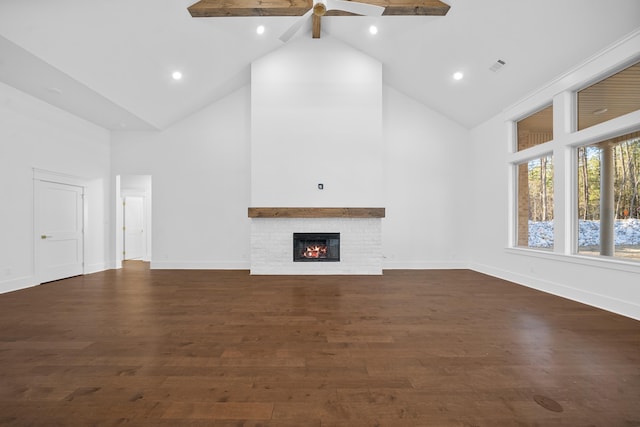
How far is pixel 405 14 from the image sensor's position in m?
4.46

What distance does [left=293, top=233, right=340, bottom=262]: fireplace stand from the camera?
5.79 m

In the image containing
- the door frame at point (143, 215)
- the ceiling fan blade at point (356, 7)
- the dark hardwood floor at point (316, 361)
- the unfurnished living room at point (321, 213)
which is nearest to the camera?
the dark hardwood floor at point (316, 361)

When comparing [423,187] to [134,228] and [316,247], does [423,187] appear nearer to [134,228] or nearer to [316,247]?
[316,247]

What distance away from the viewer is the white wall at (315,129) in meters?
5.75

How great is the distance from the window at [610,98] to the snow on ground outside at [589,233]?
129 cm

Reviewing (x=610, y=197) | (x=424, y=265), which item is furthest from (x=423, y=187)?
(x=610, y=197)

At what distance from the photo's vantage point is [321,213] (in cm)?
563

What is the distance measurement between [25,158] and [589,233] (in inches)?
331

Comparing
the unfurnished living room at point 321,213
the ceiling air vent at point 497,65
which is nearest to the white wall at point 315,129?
the unfurnished living room at point 321,213

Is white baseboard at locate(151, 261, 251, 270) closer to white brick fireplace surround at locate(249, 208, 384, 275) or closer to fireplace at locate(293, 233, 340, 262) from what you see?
white brick fireplace surround at locate(249, 208, 384, 275)

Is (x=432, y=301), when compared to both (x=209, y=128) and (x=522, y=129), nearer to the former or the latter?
(x=522, y=129)

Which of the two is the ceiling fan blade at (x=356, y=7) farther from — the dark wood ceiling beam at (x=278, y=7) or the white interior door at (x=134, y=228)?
the white interior door at (x=134, y=228)

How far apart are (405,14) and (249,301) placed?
482 centimetres

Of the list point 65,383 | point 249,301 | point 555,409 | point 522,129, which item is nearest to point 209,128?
point 249,301
